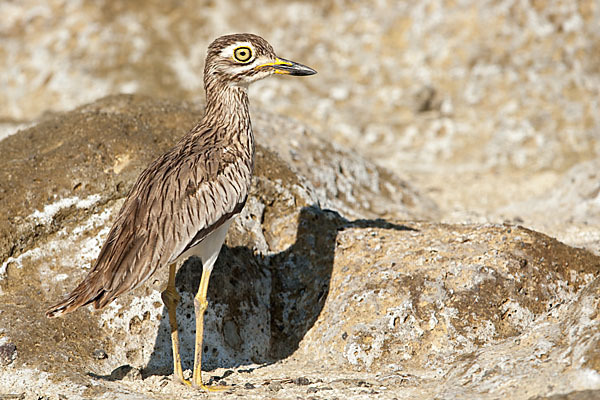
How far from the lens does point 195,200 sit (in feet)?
24.9

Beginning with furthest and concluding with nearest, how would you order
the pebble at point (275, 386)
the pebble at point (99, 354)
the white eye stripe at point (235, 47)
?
the white eye stripe at point (235, 47), the pebble at point (99, 354), the pebble at point (275, 386)

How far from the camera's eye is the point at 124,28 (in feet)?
64.7

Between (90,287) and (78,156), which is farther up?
(78,156)

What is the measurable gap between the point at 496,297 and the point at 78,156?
534 cm

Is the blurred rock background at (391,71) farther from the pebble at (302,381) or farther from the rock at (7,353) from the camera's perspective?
the rock at (7,353)

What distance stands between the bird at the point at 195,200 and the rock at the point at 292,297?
30.3 inches

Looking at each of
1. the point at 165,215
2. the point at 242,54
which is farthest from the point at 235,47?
the point at 165,215

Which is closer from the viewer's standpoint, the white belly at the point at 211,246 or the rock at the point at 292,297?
the rock at the point at 292,297

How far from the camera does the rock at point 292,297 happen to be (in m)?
7.54

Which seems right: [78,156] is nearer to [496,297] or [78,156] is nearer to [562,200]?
[496,297]

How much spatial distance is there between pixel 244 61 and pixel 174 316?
2.77 m

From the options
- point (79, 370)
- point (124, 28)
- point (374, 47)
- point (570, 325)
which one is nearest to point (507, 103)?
point (374, 47)

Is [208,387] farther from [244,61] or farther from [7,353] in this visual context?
[244,61]

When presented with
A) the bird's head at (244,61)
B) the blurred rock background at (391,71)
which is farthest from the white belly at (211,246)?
the blurred rock background at (391,71)
